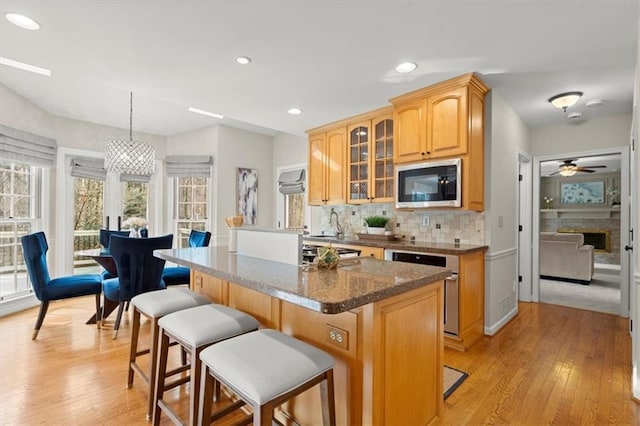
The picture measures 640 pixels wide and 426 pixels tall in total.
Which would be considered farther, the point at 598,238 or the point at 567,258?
the point at 598,238

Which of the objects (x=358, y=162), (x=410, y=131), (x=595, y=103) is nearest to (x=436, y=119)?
(x=410, y=131)

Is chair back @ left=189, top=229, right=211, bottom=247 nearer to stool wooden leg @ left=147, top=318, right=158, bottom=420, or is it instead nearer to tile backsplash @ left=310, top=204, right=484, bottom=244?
tile backsplash @ left=310, top=204, right=484, bottom=244

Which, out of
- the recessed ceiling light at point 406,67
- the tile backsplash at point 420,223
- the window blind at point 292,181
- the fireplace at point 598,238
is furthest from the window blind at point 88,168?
the fireplace at point 598,238

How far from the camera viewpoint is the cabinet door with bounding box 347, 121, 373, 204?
3.90 m

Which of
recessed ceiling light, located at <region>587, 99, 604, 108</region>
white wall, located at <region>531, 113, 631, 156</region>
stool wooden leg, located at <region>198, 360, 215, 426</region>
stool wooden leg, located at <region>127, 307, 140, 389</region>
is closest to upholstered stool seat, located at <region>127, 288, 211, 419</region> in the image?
stool wooden leg, located at <region>127, 307, 140, 389</region>

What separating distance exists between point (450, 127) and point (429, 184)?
551mm

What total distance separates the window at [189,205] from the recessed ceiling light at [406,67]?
3763 mm

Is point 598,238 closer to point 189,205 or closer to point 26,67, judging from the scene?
point 189,205

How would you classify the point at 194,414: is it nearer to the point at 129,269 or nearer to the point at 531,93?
the point at 129,269

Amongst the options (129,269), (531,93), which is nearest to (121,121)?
(129,269)

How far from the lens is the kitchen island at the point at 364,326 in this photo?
130 centimetres

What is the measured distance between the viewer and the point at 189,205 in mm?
5543

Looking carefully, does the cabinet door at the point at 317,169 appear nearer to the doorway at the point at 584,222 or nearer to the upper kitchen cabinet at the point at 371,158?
the upper kitchen cabinet at the point at 371,158

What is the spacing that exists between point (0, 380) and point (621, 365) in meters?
4.67
